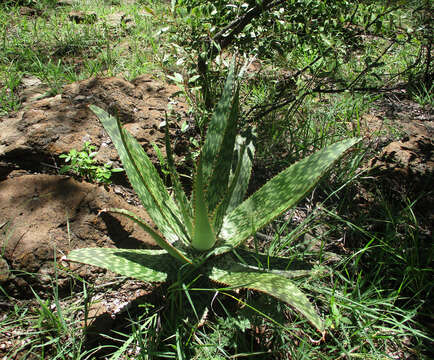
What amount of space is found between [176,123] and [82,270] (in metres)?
1.07

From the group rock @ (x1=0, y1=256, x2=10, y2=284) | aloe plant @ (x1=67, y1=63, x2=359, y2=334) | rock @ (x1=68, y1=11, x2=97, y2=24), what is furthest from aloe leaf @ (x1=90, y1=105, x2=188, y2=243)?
rock @ (x1=68, y1=11, x2=97, y2=24)

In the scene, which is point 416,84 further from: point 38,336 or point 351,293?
point 38,336

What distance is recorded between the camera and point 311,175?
1070mm

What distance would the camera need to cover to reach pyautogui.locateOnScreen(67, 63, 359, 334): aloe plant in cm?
101

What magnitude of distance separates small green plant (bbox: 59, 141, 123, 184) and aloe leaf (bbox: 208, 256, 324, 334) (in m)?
0.80

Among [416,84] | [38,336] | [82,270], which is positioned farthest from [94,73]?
[416,84]

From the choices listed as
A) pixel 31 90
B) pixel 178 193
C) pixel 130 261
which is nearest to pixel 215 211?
pixel 178 193

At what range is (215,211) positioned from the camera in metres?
1.12

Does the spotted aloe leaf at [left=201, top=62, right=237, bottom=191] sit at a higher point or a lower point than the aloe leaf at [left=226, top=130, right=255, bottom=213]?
higher

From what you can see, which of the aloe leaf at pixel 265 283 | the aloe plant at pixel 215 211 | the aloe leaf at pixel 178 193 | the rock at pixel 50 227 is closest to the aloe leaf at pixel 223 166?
the aloe plant at pixel 215 211

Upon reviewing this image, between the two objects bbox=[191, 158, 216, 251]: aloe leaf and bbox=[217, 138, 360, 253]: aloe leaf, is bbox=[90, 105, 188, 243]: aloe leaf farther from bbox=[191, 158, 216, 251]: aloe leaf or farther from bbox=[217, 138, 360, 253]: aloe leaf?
bbox=[217, 138, 360, 253]: aloe leaf

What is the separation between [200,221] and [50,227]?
735 mm

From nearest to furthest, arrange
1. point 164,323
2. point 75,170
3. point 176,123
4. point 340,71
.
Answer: point 164,323
point 75,170
point 176,123
point 340,71

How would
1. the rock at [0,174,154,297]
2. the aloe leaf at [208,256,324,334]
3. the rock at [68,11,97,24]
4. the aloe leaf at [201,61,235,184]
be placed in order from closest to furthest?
the aloe leaf at [208,256,324,334]
the rock at [0,174,154,297]
the aloe leaf at [201,61,235,184]
the rock at [68,11,97,24]
